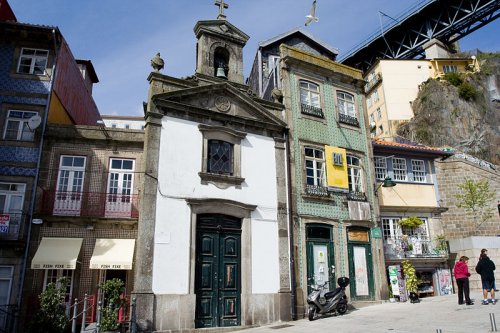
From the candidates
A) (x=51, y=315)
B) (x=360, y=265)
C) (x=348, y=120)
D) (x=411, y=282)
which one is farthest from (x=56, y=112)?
(x=411, y=282)

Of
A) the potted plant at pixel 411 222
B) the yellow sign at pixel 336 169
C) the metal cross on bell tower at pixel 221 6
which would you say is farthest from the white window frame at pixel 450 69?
the metal cross on bell tower at pixel 221 6

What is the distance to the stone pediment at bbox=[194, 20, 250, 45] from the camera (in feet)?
51.9

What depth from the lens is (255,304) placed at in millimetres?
13172

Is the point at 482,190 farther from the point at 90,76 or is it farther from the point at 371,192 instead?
the point at 90,76

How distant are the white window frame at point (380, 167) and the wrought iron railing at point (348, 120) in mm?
2105

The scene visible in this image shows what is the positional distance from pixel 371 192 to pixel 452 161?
7.96 m

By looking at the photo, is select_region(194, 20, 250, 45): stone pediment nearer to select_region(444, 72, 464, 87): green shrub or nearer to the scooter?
the scooter

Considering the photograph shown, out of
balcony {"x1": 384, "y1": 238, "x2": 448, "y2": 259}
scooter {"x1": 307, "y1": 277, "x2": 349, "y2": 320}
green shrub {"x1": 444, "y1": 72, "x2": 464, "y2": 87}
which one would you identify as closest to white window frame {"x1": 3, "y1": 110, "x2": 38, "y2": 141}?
scooter {"x1": 307, "y1": 277, "x2": 349, "y2": 320}

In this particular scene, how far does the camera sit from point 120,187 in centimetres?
1501

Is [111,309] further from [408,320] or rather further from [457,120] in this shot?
[457,120]

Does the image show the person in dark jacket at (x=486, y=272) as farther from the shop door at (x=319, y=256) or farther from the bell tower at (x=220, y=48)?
the bell tower at (x=220, y=48)

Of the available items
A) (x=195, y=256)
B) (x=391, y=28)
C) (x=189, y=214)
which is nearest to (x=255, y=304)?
(x=195, y=256)

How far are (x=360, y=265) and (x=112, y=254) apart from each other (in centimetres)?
931

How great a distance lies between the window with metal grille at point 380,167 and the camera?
1884 cm
